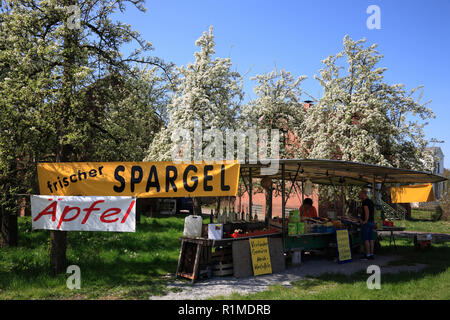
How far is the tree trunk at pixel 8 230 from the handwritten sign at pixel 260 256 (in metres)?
7.54

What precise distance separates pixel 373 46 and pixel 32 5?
52.7ft

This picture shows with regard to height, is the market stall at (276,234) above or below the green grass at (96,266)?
above

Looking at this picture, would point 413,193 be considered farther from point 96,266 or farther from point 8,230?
point 8,230

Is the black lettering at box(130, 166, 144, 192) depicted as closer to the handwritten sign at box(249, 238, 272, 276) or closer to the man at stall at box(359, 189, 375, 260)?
the handwritten sign at box(249, 238, 272, 276)

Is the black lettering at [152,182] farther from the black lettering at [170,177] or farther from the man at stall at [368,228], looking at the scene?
the man at stall at [368,228]

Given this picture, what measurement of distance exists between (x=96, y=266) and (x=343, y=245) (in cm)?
710

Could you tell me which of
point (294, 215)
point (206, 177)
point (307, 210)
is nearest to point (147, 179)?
point (206, 177)

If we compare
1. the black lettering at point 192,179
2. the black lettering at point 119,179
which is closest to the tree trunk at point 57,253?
the black lettering at point 119,179

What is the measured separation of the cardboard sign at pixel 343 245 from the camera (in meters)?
10.9

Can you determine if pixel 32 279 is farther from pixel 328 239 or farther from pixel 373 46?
pixel 373 46

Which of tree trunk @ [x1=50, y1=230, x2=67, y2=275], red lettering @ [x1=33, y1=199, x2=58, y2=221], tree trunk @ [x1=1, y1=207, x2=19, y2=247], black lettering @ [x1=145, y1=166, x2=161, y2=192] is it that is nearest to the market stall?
black lettering @ [x1=145, y1=166, x2=161, y2=192]

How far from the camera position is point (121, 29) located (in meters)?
10.0

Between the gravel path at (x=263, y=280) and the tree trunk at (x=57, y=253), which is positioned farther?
the tree trunk at (x=57, y=253)
